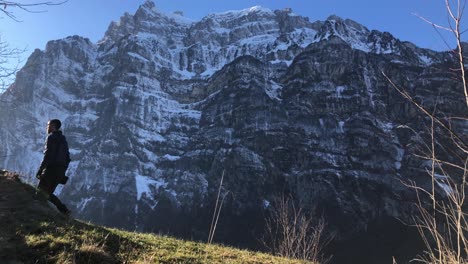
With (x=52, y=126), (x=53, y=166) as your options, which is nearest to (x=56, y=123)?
(x=52, y=126)

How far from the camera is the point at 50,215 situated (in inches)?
398

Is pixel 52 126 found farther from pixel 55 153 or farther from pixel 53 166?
pixel 53 166

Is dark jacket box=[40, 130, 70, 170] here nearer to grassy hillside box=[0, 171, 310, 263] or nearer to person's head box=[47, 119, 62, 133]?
person's head box=[47, 119, 62, 133]

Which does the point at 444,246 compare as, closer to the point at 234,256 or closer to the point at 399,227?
the point at 234,256

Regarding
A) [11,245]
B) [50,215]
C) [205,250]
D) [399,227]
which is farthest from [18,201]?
[399,227]

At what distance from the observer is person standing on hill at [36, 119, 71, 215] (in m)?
12.0

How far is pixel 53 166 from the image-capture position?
12078mm

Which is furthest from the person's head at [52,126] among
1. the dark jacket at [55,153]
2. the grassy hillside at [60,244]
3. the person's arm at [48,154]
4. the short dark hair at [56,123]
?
the grassy hillside at [60,244]

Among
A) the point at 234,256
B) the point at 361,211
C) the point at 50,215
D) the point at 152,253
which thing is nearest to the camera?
the point at 152,253

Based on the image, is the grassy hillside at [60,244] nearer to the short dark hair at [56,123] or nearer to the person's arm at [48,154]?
the person's arm at [48,154]

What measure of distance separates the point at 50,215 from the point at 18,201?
0.95 metres

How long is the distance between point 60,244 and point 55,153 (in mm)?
4460

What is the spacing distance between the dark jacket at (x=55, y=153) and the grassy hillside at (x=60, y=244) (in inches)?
30.0

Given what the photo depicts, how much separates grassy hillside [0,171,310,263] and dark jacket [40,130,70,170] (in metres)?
0.76
